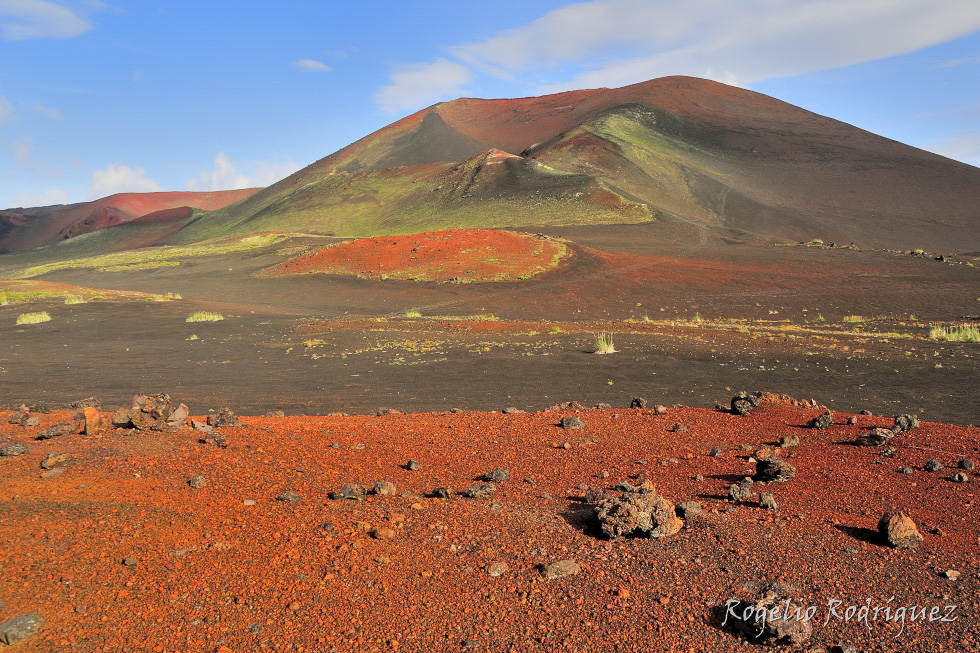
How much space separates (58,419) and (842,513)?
804 cm

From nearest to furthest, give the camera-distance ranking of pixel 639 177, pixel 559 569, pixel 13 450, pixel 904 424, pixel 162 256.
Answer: pixel 559 569
pixel 13 450
pixel 904 424
pixel 162 256
pixel 639 177

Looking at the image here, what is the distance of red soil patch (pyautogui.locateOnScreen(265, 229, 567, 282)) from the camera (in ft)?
130

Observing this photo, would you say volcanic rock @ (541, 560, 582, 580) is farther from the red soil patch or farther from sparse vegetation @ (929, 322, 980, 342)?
the red soil patch

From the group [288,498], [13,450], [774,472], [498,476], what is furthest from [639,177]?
[13,450]

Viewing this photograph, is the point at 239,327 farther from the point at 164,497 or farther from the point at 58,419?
the point at 164,497

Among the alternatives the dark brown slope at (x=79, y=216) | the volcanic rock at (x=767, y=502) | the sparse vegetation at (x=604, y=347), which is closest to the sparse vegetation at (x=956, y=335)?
the sparse vegetation at (x=604, y=347)

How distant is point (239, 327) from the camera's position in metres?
22.9

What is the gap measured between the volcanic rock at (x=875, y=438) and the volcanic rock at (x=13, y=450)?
801 centimetres

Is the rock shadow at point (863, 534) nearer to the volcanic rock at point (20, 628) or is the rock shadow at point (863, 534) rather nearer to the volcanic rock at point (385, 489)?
the volcanic rock at point (385, 489)

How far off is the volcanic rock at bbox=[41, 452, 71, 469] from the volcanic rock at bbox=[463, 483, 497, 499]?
127 inches

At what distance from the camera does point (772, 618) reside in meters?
3.51

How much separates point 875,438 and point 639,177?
75.7 metres

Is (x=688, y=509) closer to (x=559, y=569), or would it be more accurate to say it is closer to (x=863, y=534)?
(x=863, y=534)

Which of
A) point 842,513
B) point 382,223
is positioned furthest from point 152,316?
point 382,223
